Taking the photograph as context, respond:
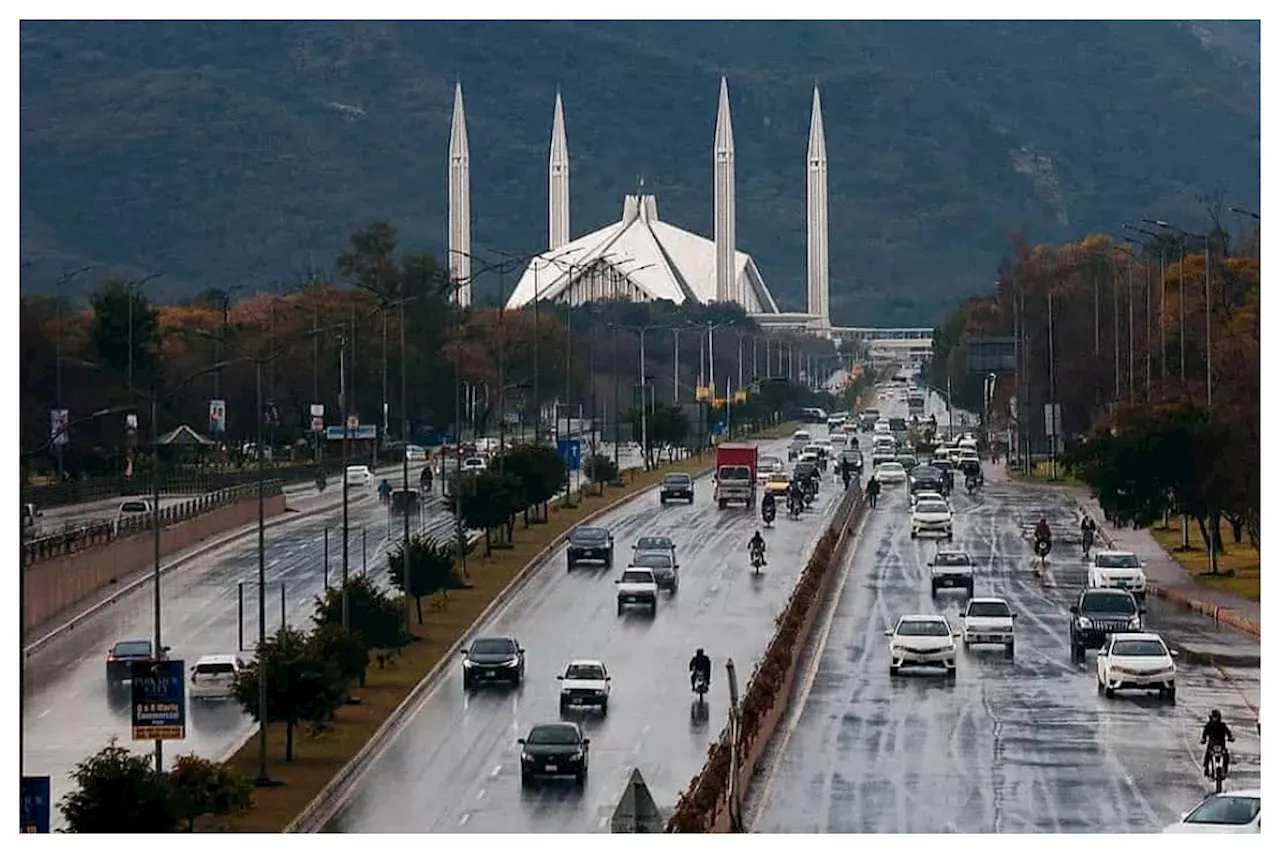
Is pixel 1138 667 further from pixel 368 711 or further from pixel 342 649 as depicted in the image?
pixel 342 649

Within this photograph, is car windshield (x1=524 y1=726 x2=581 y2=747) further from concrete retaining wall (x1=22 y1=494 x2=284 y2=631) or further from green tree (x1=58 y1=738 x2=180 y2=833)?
concrete retaining wall (x1=22 y1=494 x2=284 y2=631)

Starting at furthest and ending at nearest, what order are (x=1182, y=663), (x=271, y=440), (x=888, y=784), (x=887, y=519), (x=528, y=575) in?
(x=271, y=440) < (x=887, y=519) < (x=528, y=575) < (x=1182, y=663) < (x=888, y=784)

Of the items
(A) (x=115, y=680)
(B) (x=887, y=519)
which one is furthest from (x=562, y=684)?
(B) (x=887, y=519)

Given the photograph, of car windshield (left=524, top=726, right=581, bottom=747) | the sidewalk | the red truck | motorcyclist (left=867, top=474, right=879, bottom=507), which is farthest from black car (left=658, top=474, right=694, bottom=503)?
car windshield (left=524, top=726, right=581, bottom=747)

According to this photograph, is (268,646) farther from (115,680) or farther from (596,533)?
(596,533)

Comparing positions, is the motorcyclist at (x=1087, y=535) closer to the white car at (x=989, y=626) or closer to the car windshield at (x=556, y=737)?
the white car at (x=989, y=626)

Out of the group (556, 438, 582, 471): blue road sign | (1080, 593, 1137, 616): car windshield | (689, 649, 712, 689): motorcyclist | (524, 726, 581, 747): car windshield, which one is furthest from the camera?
(556, 438, 582, 471): blue road sign
